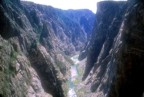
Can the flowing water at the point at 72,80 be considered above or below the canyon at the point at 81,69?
below

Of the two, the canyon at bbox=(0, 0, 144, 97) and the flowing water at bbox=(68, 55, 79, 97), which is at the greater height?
the canyon at bbox=(0, 0, 144, 97)

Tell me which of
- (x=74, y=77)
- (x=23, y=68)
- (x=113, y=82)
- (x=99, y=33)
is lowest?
(x=74, y=77)

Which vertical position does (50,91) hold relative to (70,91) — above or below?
above

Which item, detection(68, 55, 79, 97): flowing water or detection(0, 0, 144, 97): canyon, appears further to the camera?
detection(68, 55, 79, 97): flowing water

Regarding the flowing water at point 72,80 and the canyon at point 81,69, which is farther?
the flowing water at point 72,80

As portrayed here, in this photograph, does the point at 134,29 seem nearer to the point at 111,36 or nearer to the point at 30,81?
the point at 30,81

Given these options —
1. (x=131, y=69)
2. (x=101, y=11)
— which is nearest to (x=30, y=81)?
(x=131, y=69)

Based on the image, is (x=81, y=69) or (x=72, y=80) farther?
(x=81, y=69)

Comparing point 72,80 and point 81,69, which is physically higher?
point 72,80

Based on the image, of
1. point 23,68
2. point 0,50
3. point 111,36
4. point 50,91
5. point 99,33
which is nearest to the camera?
point 0,50

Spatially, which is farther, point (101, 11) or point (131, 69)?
point (101, 11)

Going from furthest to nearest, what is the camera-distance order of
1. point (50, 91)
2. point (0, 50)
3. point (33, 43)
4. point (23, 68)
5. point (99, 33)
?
point (99, 33) < point (33, 43) < point (50, 91) < point (23, 68) < point (0, 50)
